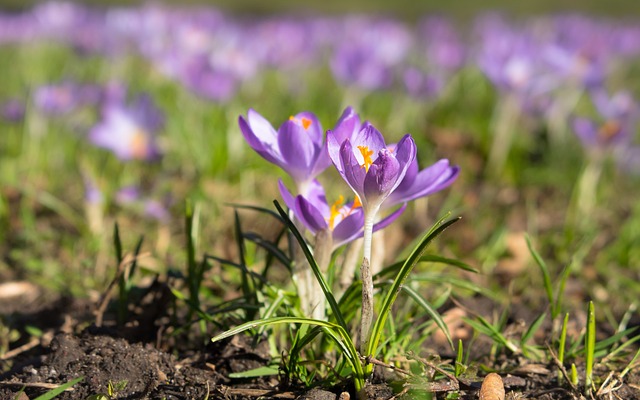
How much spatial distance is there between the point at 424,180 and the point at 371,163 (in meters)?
0.19

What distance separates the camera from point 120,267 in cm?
154

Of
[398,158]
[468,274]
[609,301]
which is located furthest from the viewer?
[468,274]

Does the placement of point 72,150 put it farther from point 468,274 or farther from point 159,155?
point 468,274

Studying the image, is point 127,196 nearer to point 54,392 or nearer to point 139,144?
point 139,144

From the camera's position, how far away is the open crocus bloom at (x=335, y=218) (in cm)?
125

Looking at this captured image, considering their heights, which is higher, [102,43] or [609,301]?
[102,43]

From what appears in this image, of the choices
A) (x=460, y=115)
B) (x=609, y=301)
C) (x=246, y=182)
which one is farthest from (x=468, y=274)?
(x=460, y=115)

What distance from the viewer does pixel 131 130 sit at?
3070mm

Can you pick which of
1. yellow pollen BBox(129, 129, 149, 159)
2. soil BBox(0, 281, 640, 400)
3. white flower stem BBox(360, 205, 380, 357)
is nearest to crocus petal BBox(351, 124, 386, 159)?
white flower stem BBox(360, 205, 380, 357)

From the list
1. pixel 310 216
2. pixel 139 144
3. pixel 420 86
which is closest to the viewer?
pixel 310 216

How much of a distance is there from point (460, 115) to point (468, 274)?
6.59ft

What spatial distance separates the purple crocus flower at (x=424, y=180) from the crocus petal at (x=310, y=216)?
0.17m

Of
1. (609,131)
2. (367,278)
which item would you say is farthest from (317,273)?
(609,131)

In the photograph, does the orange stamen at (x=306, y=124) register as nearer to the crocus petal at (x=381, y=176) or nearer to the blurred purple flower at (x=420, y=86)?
the crocus petal at (x=381, y=176)
